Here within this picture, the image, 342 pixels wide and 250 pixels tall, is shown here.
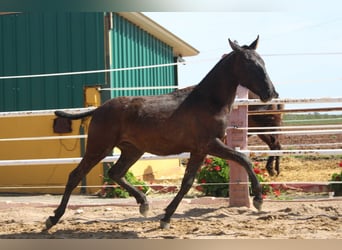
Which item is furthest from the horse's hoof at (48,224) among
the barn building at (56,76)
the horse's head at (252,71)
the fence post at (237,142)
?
the barn building at (56,76)

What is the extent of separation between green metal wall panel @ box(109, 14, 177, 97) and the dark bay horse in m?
5.49

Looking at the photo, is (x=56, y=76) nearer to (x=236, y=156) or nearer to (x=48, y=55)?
(x=48, y=55)

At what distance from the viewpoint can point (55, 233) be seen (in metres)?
5.47

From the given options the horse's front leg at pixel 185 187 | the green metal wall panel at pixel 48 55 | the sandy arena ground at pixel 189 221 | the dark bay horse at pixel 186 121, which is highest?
the green metal wall panel at pixel 48 55

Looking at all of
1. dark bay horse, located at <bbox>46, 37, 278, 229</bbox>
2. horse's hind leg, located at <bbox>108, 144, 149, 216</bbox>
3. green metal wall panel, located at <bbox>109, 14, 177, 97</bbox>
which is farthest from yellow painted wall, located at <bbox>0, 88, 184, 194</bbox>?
dark bay horse, located at <bbox>46, 37, 278, 229</bbox>

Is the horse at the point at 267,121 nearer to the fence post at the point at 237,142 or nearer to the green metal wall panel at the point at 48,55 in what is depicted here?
the green metal wall panel at the point at 48,55

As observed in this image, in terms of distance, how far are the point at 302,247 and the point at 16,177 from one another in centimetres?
884

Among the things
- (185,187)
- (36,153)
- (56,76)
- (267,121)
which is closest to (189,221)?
(185,187)

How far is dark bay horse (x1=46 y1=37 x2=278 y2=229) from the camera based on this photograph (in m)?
5.36

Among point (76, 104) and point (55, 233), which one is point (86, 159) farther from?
point (76, 104)

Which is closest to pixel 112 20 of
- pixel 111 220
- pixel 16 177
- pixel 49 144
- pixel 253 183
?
pixel 49 144

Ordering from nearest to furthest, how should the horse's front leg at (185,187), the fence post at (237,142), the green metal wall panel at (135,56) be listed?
the horse's front leg at (185,187) → the fence post at (237,142) → the green metal wall panel at (135,56)

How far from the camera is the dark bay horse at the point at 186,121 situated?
17.6ft

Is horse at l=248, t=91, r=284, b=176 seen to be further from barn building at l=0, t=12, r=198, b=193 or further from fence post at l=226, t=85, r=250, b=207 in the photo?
fence post at l=226, t=85, r=250, b=207
